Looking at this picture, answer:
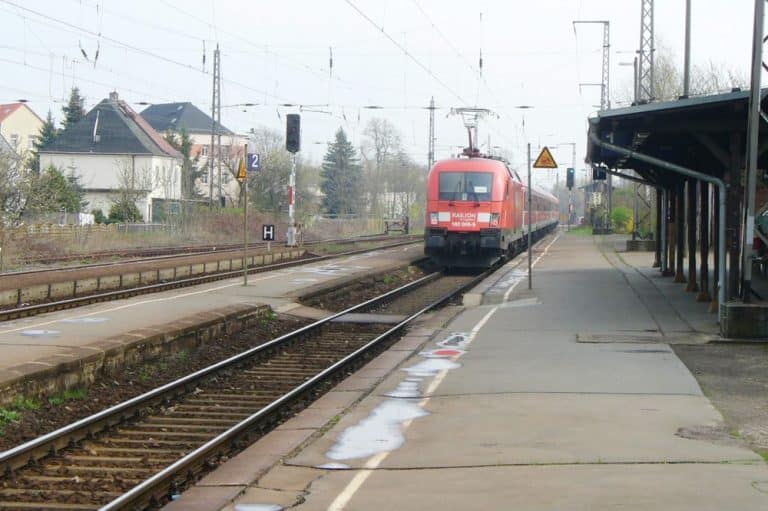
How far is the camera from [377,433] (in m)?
9.08

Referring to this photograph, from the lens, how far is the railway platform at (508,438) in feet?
22.1

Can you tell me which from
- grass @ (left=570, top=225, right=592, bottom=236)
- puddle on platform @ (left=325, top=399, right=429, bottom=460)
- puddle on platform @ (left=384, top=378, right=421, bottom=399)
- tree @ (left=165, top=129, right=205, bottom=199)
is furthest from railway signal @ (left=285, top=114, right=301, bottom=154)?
tree @ (left=165, top=129, right=205, bottom=199)

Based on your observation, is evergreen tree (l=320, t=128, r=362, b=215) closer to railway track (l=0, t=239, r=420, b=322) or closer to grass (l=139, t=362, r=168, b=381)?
railway track (l=0, t=239, r=420, b=322)

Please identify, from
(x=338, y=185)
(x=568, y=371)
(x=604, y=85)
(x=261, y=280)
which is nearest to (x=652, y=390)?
(x=568, y=371)

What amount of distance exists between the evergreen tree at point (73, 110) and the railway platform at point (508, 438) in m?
76.0

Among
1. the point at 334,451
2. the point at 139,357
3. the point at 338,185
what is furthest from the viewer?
the point at 338,185

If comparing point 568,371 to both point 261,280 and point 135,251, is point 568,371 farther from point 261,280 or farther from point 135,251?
point 135,251

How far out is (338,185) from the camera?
304 ft

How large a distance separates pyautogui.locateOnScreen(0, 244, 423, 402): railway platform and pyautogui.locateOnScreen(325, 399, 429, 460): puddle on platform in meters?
3.57

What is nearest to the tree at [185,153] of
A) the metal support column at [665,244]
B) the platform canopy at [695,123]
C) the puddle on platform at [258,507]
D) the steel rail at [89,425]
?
the metal support column at [665,244]

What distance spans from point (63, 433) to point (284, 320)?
11.5 meters

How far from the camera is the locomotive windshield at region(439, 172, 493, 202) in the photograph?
105 feet

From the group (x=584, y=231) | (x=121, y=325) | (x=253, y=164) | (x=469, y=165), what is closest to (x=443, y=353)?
(x=121, y=325)

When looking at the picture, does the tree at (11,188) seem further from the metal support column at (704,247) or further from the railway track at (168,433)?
the metal support column at (704,247)
